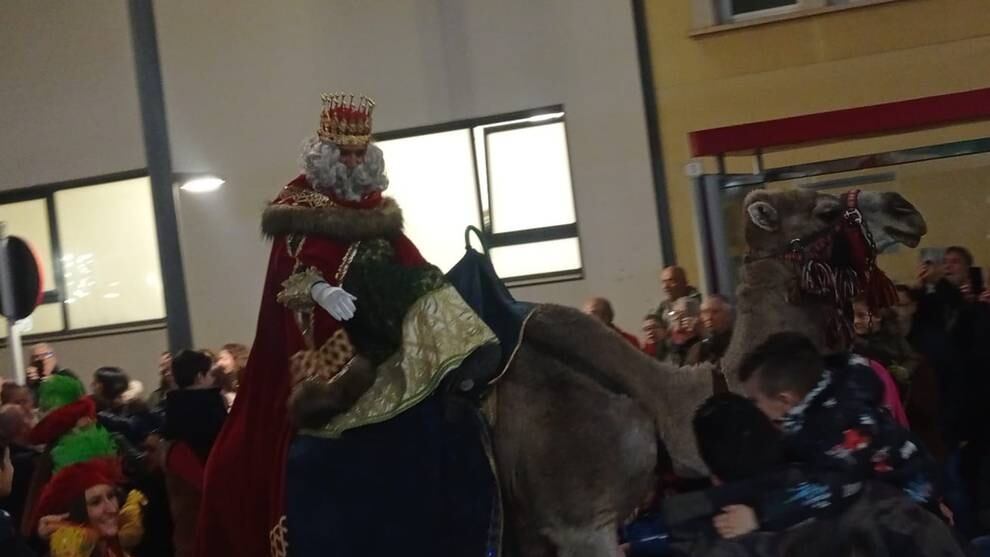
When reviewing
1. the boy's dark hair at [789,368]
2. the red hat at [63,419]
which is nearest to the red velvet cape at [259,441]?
the red hat at [63,419]

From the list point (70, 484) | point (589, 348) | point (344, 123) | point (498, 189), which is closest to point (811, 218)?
point (589, 348)

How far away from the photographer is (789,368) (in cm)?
384

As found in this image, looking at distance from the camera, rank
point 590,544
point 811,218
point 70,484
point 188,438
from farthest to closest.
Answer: point 188,438
point 70,484
point 811,218
point 590,544

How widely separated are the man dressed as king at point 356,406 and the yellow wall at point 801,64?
6360 mm

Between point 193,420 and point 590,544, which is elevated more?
point 193,420

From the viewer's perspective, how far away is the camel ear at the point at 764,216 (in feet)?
16.8

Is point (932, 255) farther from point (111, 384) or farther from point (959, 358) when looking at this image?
point (111, 384)

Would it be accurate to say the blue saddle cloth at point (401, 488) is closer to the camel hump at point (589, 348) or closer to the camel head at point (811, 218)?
the camel hump at point (589, 348)

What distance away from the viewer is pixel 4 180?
1412cm

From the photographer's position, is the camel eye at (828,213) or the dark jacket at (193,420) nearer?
the camel eye at (828,213)

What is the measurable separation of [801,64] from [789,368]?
798cm

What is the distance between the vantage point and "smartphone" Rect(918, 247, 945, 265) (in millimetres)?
7874

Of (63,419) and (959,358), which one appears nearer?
(63,419)

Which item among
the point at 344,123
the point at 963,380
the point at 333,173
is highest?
the point at 344,123
